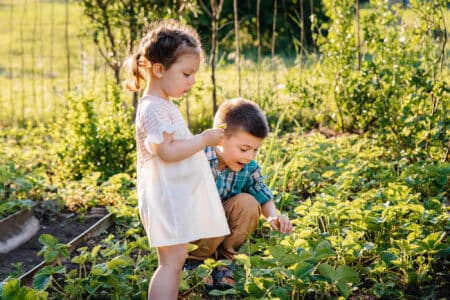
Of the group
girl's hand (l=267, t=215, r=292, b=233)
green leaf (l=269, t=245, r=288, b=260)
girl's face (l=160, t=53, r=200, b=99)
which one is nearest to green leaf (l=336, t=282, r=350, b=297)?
green leaf (l=269, t=245, r=288, b=260)

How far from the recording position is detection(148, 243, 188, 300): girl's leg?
2969 millimetres

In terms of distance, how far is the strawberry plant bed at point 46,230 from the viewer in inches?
162

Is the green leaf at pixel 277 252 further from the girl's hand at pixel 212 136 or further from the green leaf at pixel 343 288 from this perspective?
the girl's hand at pixel 212 136

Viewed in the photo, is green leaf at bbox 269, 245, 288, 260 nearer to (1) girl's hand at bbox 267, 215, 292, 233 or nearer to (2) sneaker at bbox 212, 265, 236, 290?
(1) girl's hand at bbox 267, 215, 292, 233

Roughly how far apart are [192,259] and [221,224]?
28.1 inches

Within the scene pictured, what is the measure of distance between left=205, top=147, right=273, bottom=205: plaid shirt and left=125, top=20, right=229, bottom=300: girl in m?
0.68

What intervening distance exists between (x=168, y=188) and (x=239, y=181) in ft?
2.95

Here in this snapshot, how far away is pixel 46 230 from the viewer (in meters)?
4.79

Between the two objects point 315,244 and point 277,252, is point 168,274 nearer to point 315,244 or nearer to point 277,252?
point 277,252

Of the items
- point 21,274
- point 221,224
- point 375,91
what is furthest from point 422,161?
point 21,274

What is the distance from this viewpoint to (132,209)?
4.44 metres

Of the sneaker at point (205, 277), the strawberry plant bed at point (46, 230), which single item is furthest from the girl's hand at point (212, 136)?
the strawberry plant bed at point (46, 230)

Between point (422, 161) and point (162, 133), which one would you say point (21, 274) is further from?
point (422, 161)

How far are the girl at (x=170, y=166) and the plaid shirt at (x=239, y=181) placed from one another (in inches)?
26.6
